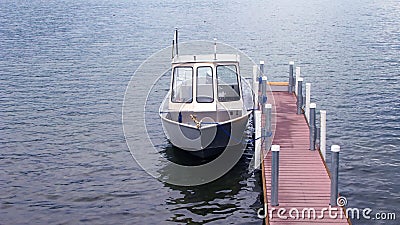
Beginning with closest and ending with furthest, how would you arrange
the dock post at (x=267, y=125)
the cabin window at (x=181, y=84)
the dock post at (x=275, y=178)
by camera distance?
the dock post at (x=275, y=178) < the dock post at (x=267, y=125) < the cabin window at (x=181, y=84)

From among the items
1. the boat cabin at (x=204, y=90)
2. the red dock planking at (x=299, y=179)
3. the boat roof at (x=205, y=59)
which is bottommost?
the red dock planking at (x=299, y=179)

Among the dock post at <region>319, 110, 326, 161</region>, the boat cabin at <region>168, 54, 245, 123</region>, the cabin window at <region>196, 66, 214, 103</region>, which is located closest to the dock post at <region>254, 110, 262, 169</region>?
the dock post at <region>319, 110, 326, 161</region>

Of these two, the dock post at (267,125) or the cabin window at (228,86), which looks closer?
the dock post at (267,125)

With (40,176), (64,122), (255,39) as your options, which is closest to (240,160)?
(40,176)

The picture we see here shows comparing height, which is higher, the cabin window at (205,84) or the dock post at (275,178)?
the cabin window at (205,84)

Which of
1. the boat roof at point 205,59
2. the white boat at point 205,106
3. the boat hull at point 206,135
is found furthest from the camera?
the boat roof at point 205,59

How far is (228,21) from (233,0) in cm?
5425

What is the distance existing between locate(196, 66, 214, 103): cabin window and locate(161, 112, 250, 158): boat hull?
154cm

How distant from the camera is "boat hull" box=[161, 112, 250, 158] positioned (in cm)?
1964

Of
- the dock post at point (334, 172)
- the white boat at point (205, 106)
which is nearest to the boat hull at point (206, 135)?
the white boat at point (205, 106)

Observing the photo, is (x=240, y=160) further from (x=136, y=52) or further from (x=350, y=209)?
(x=136, y=52)

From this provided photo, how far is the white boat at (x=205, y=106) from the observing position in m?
20.1

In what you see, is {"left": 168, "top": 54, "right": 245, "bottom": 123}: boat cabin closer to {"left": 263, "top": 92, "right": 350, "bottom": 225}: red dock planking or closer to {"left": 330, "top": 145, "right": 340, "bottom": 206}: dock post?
{"left": 263, "top": 92, "right": 350, "bottom": 225}: red dock planking

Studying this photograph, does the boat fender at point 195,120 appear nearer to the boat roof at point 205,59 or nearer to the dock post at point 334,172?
the boat roof at point 205,59
